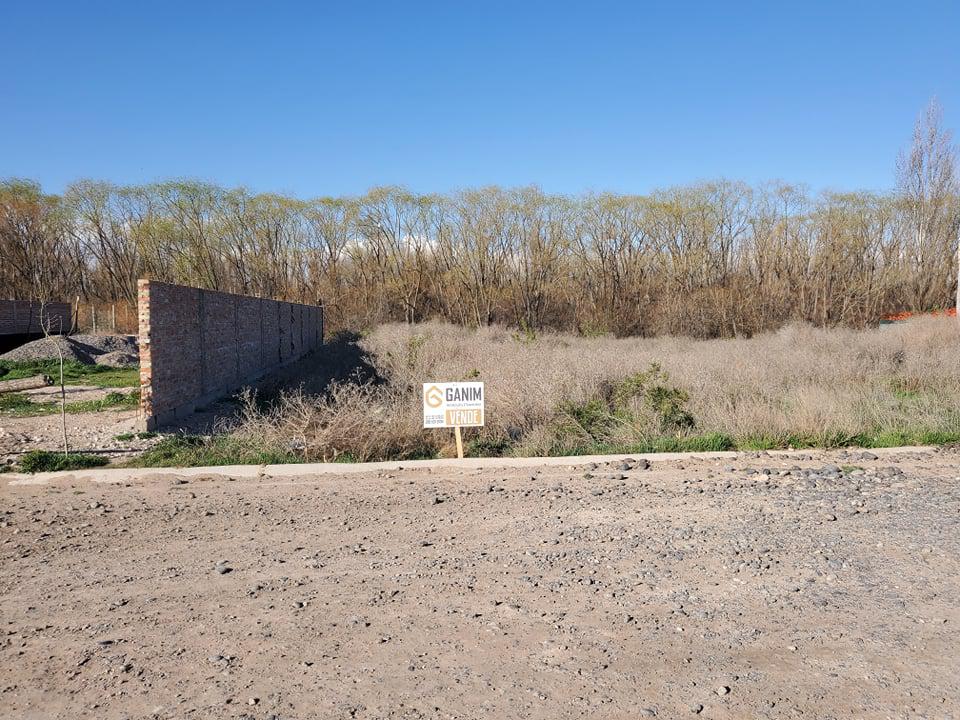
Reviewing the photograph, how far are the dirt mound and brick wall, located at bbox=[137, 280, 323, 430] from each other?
617cm

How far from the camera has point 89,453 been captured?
32.8 feet

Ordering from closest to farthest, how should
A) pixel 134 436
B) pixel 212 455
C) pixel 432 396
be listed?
pixel 432 396 → pixel 212 455 → pixel 134 436

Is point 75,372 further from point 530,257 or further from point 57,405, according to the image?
point 530,257

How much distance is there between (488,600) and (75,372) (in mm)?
19798

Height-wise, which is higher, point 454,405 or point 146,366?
point 146,366

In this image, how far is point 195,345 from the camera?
47.2ft

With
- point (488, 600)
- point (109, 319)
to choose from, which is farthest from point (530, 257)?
point (488, 600)

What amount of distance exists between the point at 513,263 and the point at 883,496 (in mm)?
38019

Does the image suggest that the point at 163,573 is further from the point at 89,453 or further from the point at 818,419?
the point at 818,419

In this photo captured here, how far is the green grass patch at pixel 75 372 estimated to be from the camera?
19297mm

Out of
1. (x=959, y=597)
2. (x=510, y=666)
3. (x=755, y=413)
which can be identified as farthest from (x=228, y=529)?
(x=755, y=413)

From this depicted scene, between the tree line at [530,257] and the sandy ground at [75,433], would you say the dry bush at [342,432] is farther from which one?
the tree line at [530,257]

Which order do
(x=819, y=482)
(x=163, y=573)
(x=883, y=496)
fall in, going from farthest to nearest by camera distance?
(x=819, y=482) → (x=883, y=496) → (x=163, y=573)

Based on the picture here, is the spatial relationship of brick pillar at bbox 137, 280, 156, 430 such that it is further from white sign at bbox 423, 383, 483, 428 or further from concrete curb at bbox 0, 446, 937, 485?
white sign at bbox 423, 383, 483, 428
